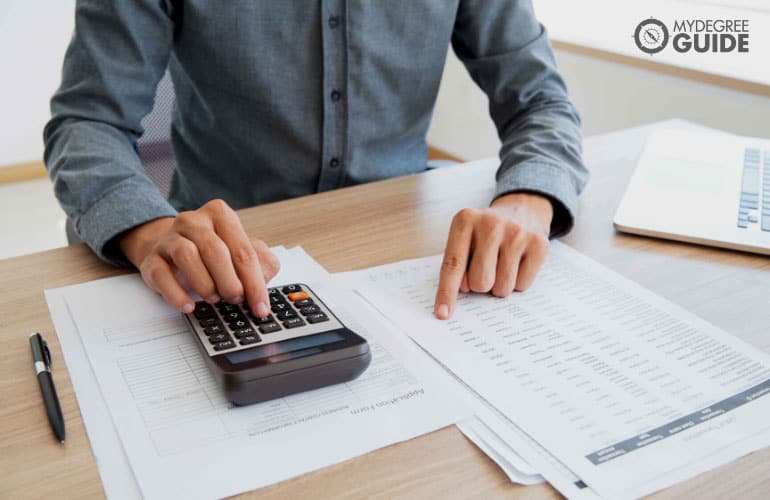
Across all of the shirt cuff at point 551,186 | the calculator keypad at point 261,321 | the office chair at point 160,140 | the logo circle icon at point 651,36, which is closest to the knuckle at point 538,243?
the shirt cuff at point 551,186

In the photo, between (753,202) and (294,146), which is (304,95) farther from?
(753,202)

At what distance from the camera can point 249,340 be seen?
0.57 metres

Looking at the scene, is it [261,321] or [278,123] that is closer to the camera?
[261,321]

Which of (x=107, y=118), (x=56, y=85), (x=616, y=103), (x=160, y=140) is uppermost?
(x=107, y=118)

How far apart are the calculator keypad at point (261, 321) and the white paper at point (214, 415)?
0.07 ft

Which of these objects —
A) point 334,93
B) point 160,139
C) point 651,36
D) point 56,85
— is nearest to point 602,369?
point 334,93

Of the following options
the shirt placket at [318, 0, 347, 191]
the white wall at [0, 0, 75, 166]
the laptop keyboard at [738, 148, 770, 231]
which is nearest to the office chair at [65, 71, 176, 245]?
the shirt placket at [318, 0, 347, 191]

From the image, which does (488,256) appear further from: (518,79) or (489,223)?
(518,79)

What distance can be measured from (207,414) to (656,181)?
2.24 ft

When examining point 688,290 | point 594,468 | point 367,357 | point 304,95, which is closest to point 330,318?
point 367,357

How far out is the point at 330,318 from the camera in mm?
605

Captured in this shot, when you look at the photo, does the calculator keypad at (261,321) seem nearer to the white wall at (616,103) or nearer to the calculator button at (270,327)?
the calculator button at (270,327)

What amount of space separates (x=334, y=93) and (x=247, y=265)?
485 mm

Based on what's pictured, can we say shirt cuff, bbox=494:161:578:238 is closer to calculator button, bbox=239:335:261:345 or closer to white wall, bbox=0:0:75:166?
calculator button, bbox=239:335:261:345
